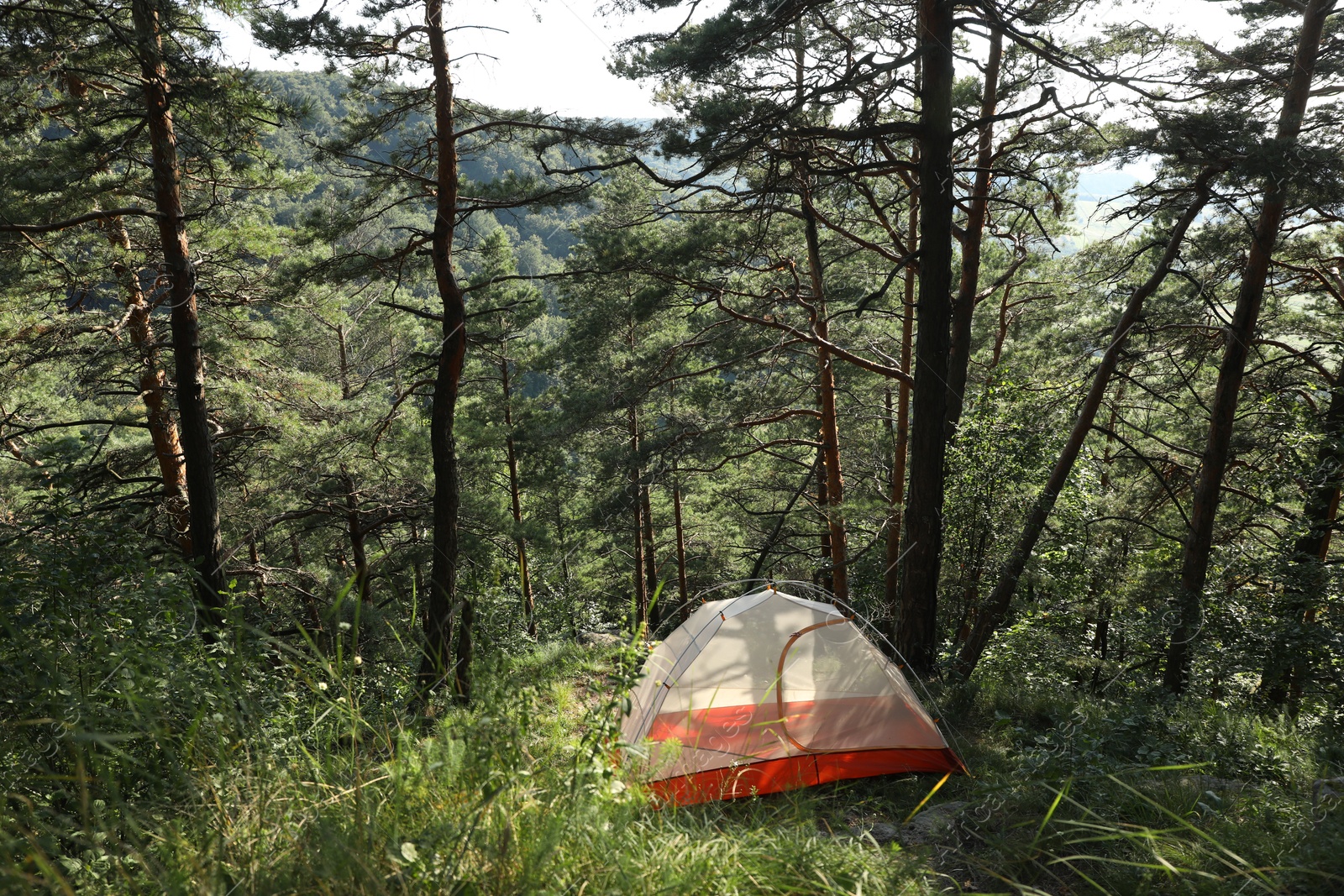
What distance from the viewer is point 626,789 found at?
2.00 metres

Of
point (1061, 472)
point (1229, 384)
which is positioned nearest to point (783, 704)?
point (1061, 472)

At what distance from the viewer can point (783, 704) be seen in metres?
4.52

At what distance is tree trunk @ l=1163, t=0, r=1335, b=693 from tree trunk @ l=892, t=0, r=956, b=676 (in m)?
2.43

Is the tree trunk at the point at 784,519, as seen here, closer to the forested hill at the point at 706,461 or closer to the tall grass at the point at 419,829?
the forested hill at the point at 706,461

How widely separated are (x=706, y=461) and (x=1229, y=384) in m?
6.62

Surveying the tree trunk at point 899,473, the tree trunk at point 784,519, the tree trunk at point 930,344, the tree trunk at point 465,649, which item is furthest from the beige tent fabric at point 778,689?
the tree trunk at point 899,473

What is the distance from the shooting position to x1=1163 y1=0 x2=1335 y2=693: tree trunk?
22.2 ft

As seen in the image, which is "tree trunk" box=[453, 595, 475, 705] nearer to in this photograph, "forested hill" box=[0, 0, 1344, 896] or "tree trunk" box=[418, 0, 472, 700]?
"forested hill" box=[0, 0, 1344, 896]

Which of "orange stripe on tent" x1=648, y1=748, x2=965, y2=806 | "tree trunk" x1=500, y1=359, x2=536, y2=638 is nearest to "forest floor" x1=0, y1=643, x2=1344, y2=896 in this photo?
"orange stripe on tent" x1=648, y1=748, x2=965, y2=806

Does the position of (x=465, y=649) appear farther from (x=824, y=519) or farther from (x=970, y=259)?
(x=824, y=519)

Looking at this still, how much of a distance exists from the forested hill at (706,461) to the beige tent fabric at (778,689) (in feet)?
0.11

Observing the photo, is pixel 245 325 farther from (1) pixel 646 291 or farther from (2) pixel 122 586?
(2) pixel 122 586

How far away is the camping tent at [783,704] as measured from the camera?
4.29 m

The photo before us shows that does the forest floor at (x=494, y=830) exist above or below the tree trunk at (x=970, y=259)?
below
